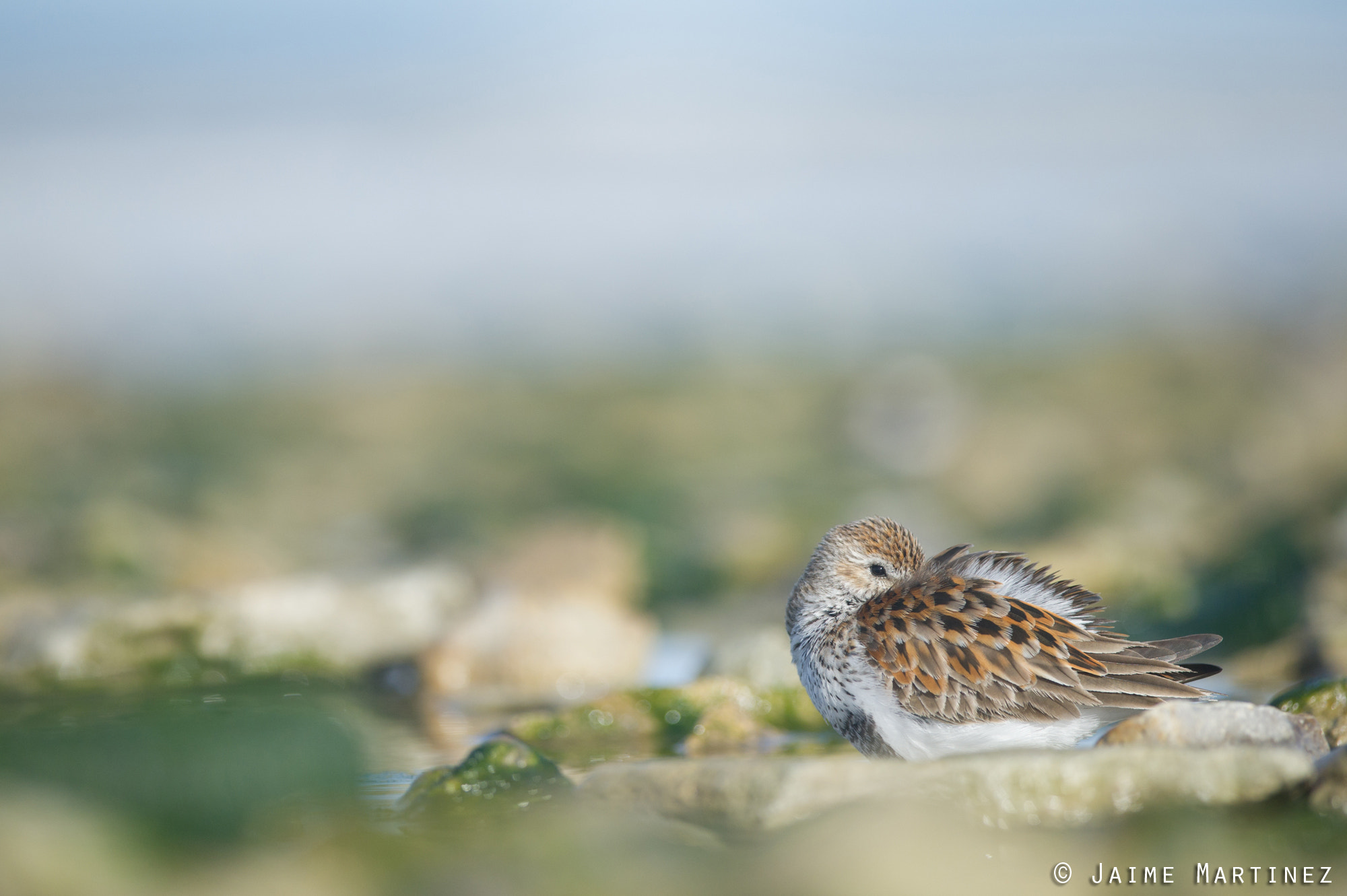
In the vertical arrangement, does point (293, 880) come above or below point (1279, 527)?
below

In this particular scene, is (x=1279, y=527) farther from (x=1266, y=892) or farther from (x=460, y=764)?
(x=460, y=764)

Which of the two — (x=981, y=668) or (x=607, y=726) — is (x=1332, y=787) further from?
(x=607, y=726)

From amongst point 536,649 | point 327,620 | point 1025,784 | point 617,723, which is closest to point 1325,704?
point 1025,784

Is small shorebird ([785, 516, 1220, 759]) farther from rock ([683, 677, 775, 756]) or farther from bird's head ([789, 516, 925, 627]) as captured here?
rock ([683, 677, 775, 756])

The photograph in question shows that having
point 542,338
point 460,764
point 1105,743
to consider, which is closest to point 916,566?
point 1105,743

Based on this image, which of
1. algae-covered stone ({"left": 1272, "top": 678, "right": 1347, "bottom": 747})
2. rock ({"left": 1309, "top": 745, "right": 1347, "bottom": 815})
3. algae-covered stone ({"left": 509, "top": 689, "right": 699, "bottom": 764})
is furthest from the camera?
algae-covered stone ({"left": 509, "top": 689, "right": 699, "bottom": 764})

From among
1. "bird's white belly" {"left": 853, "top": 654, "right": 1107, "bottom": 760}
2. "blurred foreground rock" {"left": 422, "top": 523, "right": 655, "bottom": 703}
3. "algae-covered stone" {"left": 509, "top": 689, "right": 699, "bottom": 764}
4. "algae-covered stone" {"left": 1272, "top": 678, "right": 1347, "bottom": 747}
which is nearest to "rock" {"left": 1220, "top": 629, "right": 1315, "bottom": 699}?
"algae-covered stone" {"left": 1272, "top": 678, "right": 1347, "bottom": 747}

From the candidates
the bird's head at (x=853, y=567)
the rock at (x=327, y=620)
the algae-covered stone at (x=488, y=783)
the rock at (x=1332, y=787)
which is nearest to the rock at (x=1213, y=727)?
the rock at (x=1332, y=787)
